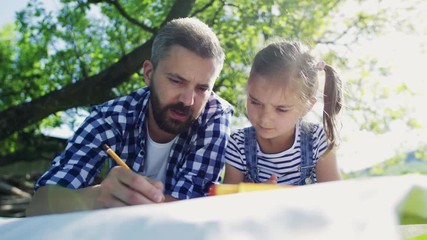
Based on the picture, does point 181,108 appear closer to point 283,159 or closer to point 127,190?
point 283,159

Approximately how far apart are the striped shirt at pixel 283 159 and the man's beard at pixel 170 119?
0.21 meters

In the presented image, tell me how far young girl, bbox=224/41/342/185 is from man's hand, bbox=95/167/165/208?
734 mm

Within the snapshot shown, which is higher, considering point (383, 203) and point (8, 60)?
point (8, 60)

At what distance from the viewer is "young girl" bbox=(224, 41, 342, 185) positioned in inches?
73.0

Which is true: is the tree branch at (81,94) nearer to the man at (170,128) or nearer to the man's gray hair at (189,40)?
the man's gray hair at (189,40)

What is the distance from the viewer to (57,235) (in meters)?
0.40

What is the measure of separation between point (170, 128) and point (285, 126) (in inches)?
17.2

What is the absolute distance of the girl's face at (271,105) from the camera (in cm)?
183

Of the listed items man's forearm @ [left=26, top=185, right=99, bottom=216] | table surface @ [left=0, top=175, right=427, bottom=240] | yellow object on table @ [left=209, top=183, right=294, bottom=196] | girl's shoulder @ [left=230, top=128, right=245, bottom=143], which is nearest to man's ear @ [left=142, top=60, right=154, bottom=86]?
girl's shoulder @ [left=230, top=128, right=245, bottom=143]

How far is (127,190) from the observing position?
1192mm

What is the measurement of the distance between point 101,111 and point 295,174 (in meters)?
0.78

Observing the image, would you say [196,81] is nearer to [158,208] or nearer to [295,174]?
[295,174]

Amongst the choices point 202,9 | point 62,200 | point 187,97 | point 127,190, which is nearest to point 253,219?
point 127,190


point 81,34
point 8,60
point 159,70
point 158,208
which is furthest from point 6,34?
point 158,208
